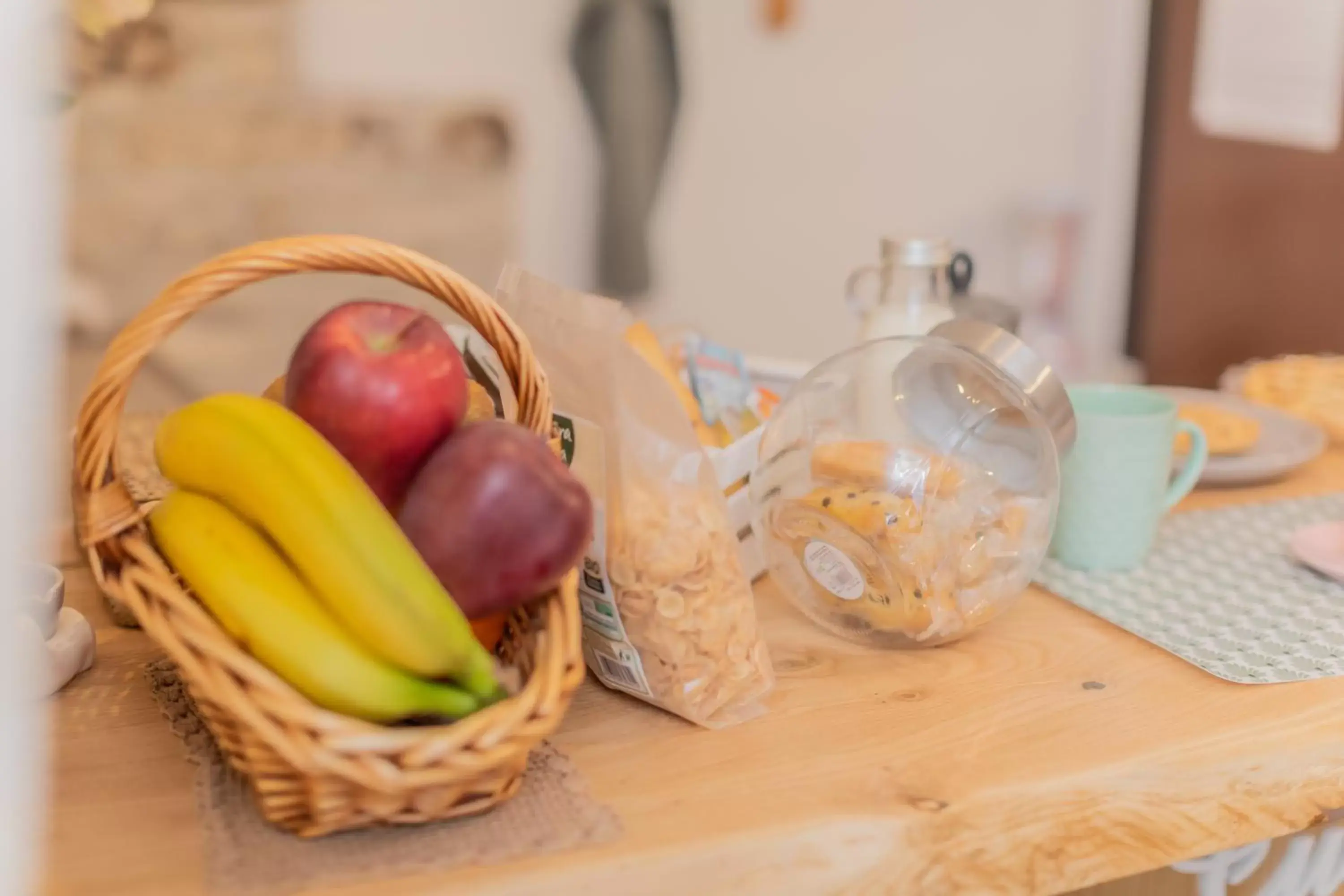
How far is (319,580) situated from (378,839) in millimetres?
118

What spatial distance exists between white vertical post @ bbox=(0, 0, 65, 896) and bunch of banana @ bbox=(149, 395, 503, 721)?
0.16 meters

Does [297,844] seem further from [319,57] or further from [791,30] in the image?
[791,30]

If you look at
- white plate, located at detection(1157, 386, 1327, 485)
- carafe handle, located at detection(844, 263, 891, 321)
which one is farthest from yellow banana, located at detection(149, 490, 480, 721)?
white plate, located at detection(1157, 386, 1327, 485)

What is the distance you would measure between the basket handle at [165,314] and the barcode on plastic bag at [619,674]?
213mm

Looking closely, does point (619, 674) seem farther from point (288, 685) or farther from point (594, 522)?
point (288, 685)

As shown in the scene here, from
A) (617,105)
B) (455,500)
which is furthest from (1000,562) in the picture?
(617,105)

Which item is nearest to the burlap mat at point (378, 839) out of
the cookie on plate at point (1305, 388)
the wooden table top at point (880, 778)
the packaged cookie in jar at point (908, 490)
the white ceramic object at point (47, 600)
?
the wooden table top at point (880, 778)

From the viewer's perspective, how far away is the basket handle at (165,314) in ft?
1.66

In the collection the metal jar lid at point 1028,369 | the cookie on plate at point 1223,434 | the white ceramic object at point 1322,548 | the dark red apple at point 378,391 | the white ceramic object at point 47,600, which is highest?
the dark red apple at point 378,391

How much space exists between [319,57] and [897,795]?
4.15 ft

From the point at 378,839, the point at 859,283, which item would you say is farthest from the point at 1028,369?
the point at 378,839

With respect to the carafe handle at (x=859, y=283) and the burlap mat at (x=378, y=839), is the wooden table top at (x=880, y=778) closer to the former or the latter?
the burlap mat at (x=378, y=839)

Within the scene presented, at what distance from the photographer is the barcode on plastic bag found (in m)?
0.61

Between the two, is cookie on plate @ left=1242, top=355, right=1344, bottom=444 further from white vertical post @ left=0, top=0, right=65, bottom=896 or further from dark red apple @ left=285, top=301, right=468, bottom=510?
white vertical post @ left=0, top=0, right=65, bottom=896
